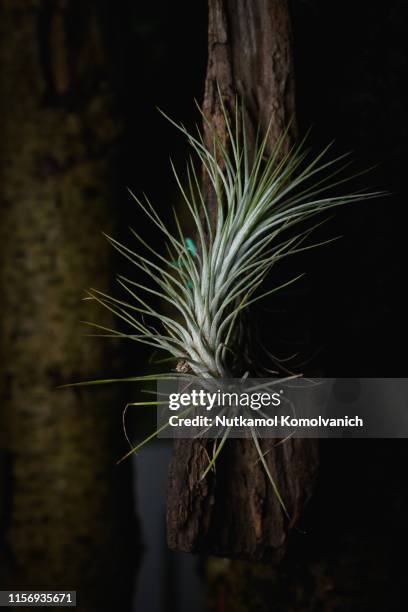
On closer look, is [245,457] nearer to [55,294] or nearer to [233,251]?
[233,251]

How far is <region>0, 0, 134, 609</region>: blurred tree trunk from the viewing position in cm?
94

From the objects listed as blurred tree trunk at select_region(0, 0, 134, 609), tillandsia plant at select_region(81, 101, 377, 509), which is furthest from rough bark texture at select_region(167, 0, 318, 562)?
blurred tree trunk at select_region(0, 0, 134, 609)

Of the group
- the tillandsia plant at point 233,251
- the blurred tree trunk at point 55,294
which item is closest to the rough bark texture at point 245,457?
the tillandsia plant at point 233,251

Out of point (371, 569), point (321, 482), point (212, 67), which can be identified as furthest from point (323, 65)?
point (371, 569)

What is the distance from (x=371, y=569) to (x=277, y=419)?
234 millimetres

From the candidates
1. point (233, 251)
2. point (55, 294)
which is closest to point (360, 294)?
point (233, 251)

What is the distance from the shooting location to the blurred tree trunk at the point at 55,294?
0.94 m

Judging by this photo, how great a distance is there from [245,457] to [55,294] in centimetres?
40

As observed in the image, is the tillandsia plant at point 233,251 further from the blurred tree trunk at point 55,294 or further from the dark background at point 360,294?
the blurred tree trunk at point 55,294

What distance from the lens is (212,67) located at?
2.23 ft

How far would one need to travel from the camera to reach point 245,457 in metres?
0.68

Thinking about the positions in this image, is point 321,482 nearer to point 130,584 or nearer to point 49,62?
point 130,584

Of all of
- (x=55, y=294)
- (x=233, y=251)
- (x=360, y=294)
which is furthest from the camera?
(x=55, y=294)

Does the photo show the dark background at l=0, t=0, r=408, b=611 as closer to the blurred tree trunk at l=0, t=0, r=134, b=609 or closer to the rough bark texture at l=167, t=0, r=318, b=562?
the rough bark texture at l=167, t=0, r=318, b=562
